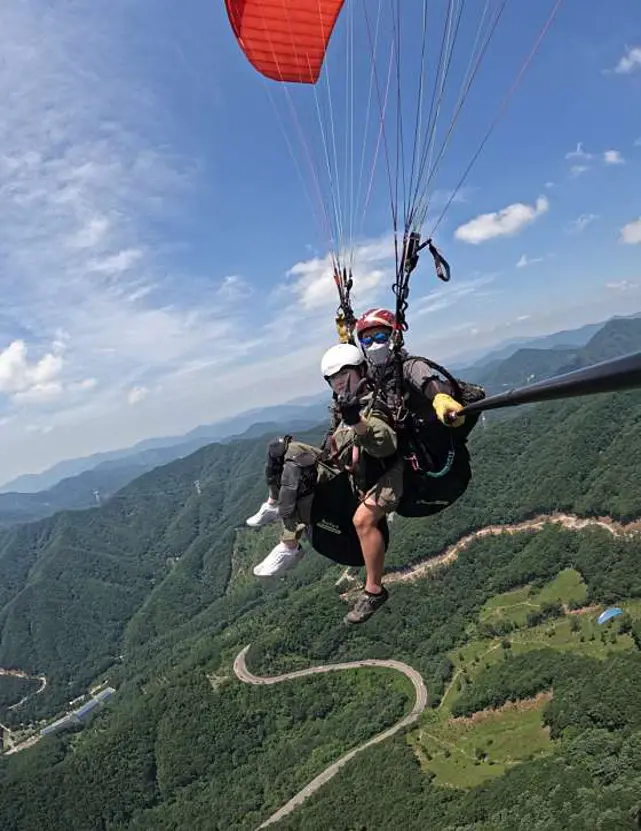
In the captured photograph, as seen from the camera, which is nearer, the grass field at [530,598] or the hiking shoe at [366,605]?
the hiking shoe at [366,605]

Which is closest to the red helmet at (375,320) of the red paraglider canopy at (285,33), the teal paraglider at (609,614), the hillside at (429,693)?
the red paraglider canopy at (285,33)

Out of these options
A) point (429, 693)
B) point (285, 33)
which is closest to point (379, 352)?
point (285, 33)

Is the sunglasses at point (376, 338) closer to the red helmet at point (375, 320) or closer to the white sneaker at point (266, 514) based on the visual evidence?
the red helmet at point (375, 320)

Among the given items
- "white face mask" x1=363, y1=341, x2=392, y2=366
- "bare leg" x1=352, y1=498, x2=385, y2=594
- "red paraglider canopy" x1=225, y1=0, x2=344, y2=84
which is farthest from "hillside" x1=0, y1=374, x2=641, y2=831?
"red paraglider canopy" x1=225, y1=0, x2=344, y2=84

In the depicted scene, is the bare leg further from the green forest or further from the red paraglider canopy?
the green forest

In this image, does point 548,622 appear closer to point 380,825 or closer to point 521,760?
point 521,760

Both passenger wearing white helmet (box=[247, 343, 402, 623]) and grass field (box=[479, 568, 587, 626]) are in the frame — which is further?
grass field (box=[479, 568, 587, 626])
